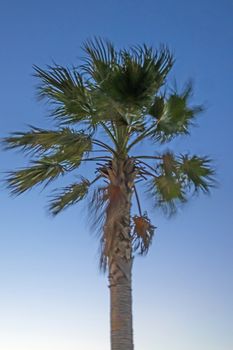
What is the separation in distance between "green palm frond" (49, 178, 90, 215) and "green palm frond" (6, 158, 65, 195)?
0.44 metres

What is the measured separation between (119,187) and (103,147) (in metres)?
0.84

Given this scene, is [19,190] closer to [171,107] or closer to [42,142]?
[42,142]

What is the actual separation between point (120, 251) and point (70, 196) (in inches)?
75.8

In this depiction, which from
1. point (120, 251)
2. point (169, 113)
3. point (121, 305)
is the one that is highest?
point (169, 113)

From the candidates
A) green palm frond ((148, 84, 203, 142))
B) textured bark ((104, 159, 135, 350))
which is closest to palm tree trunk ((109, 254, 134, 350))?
textured bark ((104, 159, 135, 350))

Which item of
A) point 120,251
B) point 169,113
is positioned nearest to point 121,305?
point 120,251

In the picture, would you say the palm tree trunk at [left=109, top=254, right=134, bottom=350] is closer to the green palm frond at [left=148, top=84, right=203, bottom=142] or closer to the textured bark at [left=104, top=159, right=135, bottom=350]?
the textured bark at [left=104, top=159, right=135, bottom=350]

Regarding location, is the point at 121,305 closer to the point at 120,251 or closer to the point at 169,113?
the point at 120,251

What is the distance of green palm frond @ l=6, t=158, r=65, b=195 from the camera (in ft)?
34.9

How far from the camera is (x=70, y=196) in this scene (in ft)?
36.8

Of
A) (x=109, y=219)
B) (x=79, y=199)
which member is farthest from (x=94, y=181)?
(x=109, y=219)

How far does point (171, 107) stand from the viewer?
34.2 feet

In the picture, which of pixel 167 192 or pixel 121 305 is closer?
pixel 121 305

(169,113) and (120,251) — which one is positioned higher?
(169,113)
